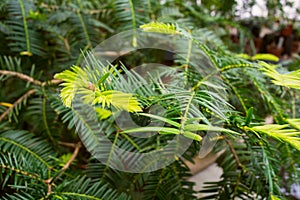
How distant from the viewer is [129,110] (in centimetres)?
21

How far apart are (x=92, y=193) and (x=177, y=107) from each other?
0.56ft

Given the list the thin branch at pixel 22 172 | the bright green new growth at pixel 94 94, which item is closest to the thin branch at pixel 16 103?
the thin branch at pixel 22 172

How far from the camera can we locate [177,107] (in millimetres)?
219

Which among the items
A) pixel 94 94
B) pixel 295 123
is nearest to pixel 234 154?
pixel 295 123

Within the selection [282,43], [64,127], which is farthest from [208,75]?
[282,43]

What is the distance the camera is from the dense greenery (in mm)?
236

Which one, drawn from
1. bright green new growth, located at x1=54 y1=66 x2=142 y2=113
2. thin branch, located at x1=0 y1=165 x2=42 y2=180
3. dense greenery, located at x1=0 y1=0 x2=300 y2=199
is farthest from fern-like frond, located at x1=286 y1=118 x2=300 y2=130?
thin branch, located at x1=0 y1=165 x2=42 y2=180

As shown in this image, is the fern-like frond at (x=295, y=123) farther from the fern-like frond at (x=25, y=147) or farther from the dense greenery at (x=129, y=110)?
the fern-like frond at (x=25, y=147)

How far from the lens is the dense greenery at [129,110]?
0.77ft

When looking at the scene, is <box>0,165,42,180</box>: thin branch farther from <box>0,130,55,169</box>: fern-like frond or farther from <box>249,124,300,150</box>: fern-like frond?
<box>249,124,300,150</box>: fern-like frond

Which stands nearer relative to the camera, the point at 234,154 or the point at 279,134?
the point at 279,134

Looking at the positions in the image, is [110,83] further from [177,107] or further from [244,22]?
[244,22]

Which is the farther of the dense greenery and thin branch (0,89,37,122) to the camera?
thin branch (0,89,37,122)

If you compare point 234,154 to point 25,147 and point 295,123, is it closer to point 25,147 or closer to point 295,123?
point 295,123
